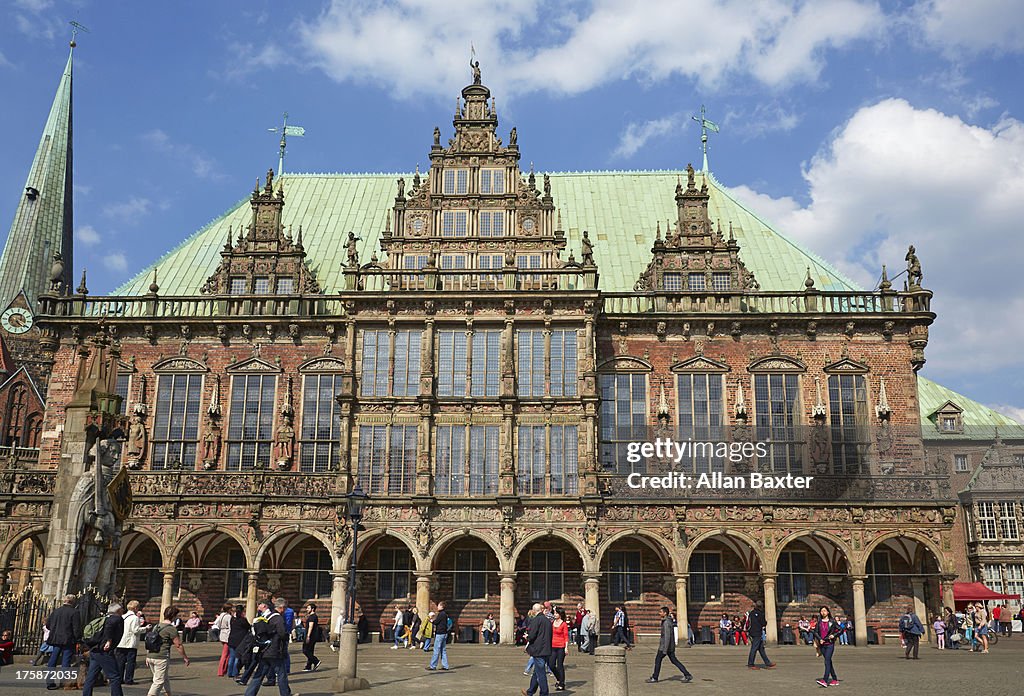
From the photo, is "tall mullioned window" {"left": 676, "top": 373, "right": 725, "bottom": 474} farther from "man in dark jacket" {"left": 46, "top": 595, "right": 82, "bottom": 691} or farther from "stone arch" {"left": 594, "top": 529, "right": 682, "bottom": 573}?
"man in dark jacket" {"left": 46, "top": 595, "right": 82, "bottom": 691}

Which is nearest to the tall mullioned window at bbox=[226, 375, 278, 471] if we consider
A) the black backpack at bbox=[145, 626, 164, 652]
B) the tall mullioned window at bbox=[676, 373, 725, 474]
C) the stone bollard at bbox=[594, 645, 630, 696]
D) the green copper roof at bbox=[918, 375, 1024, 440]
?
the tall mullioned window at bbox=[676, 373, 725, 474]

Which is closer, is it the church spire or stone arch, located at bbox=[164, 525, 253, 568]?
stone arch, located at bbox=[164, 525, 253, 568]

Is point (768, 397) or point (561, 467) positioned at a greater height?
point (768, 397)

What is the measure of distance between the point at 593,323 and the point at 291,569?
46.6ft

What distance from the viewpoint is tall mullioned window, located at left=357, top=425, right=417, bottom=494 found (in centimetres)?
3503

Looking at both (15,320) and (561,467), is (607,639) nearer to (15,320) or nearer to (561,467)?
→ (561,467)

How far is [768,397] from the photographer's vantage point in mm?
37875

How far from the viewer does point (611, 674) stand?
12781 mm

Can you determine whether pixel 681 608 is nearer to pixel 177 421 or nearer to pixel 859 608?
pixel 859 608

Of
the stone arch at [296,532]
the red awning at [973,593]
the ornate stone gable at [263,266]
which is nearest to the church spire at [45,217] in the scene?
the ornate stone gable at [263,266]

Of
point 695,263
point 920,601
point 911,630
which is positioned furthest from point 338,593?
point 920,601

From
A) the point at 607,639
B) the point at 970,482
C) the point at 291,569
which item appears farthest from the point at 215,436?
the point at 970,482

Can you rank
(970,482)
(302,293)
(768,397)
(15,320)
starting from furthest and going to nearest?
(15,320) < (970,482) < (302,293) < (768,397)

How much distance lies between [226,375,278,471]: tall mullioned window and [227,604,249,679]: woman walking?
54.5 ft
